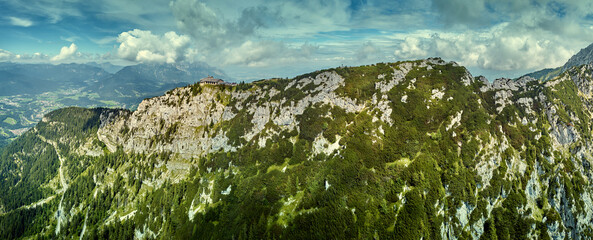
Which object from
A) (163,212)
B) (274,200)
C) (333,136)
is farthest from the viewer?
(163,212)

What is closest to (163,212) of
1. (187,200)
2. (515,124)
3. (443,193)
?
(187,200)

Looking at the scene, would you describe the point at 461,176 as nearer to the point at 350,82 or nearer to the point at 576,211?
the point at 576,211

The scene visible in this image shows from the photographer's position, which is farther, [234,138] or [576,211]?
[234,138]

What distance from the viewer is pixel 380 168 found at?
13612 cm

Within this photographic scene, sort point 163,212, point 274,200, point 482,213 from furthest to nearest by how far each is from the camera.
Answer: point 163,212
point 274,200
point 482,213

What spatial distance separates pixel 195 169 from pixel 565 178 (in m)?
231

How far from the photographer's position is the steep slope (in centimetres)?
12744

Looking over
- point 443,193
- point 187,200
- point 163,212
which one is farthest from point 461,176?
point 163,212

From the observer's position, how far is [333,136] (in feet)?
519

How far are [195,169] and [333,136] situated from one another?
104033 millimetres

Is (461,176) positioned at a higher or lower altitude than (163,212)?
higher

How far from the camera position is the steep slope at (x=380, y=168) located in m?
127

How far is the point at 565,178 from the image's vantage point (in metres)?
144

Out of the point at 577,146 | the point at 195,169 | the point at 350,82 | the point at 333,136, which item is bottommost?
the point at 195,169
